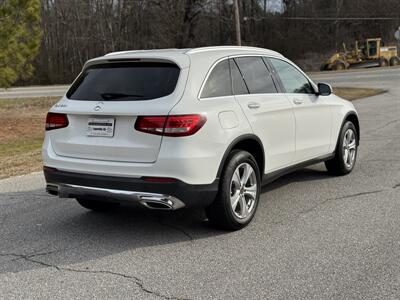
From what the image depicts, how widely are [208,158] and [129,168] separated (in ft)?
2.31

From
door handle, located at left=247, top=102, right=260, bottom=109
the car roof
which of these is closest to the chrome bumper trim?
the car roof

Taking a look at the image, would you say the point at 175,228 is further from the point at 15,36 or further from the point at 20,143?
the point at 15,36

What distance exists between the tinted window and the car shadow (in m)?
1.39

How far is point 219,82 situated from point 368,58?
44.6 meters

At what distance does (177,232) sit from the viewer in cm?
522

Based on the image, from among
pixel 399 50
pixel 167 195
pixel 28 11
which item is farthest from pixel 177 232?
pixel 399 50

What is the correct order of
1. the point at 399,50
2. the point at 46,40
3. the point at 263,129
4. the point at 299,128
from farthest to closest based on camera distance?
the point at 46,40, the point at 399,50, the point at 299,128, the point at 263,129

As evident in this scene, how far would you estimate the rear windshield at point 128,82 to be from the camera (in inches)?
190

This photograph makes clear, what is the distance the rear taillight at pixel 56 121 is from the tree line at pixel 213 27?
152 feet

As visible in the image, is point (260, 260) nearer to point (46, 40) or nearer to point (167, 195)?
point (167, 195)

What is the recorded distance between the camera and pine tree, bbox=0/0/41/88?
1376 centimetres

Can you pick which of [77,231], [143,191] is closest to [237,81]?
[143,191]

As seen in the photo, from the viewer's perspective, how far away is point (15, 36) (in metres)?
13.9

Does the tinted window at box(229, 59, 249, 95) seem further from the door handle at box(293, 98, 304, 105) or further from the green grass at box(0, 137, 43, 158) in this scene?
the green grass at box(0, 137, 43, 158)
